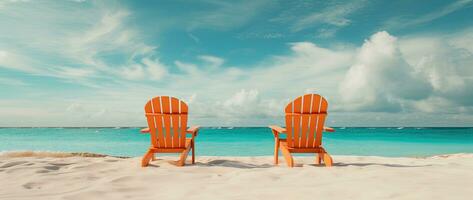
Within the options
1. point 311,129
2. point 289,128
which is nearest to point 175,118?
point 289,128

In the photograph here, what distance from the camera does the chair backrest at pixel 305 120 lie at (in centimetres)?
473

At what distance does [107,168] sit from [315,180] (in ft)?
9.55

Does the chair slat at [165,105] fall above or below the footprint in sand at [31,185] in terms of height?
above

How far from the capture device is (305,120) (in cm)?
478

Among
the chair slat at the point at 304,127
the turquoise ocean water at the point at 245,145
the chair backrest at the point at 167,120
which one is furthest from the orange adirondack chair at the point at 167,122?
the turquoise ocean water at the point at 245,145

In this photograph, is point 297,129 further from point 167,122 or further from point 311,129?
point 167,122

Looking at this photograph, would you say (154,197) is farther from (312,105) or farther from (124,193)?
(312,105)

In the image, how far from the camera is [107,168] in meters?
4.27

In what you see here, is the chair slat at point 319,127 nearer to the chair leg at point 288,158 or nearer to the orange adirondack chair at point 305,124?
the orange adirondack chair at point 305,124

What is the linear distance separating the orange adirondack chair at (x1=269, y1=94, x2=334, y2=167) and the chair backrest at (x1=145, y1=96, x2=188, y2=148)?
1.60 m

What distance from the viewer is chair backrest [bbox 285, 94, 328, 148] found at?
4734 mm

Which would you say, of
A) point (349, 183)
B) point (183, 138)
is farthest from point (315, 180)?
point (183, 138)

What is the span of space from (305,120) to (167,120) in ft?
7.31

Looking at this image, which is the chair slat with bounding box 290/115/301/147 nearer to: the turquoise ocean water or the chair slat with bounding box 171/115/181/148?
the chair slat with bounding box 171/115/181/148
